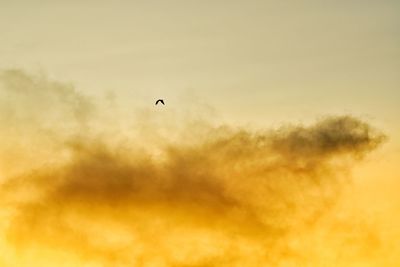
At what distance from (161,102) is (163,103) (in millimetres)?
2899

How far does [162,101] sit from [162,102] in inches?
32.9

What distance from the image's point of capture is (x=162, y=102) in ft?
548

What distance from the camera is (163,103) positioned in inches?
6531

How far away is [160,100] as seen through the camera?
549ft

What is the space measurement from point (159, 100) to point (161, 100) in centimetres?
218

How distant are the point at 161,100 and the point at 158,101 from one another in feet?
A: 15.6

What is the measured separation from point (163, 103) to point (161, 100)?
317 centimetres

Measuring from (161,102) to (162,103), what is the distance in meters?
1.65

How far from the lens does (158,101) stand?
16300cm

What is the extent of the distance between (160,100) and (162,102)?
2.03m

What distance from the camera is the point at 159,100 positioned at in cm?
16550

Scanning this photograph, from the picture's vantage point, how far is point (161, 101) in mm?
168125

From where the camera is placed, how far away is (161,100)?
16738cm

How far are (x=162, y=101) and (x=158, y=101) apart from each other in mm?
4965
